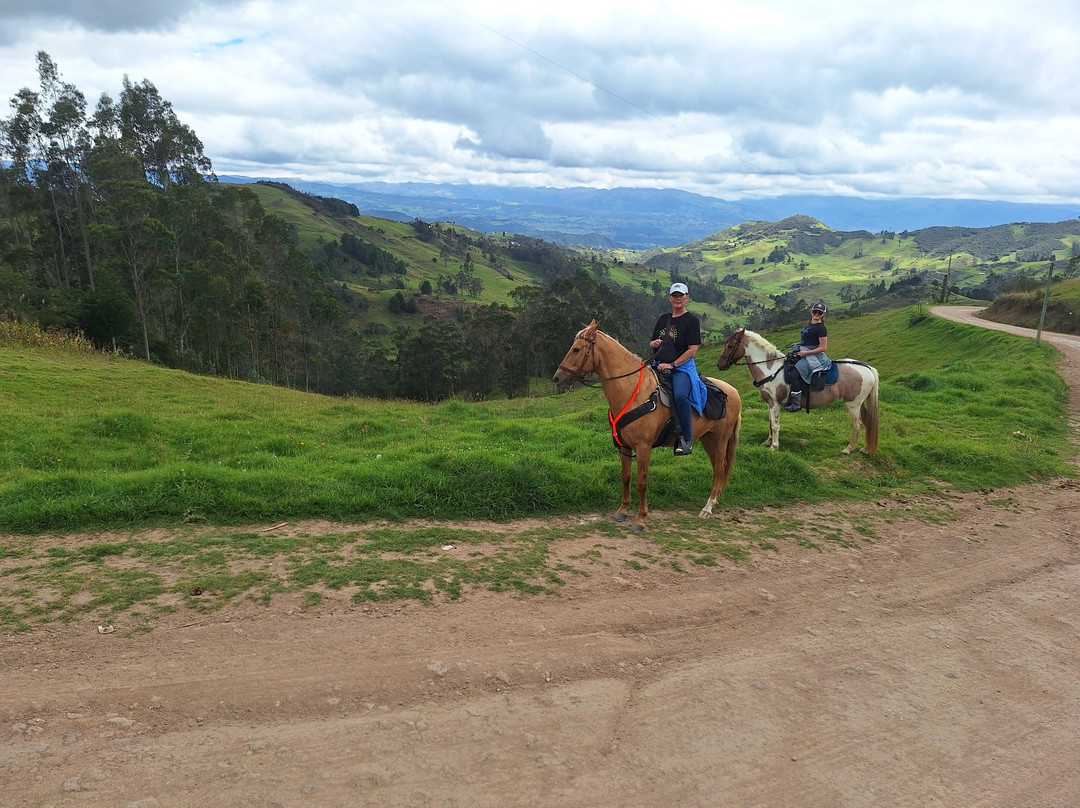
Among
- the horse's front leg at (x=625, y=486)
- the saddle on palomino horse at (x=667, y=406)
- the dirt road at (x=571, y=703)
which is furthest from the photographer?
the horse's front leg at (x=625, y=486)

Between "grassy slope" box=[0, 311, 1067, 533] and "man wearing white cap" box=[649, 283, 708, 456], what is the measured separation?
126 cm

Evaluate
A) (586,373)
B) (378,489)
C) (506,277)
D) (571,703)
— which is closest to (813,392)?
(586,373)

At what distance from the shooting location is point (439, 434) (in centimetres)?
1115

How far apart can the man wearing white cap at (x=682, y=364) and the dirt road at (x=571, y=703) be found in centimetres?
233

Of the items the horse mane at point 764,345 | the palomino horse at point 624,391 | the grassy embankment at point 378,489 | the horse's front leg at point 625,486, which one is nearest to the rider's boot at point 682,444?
the palomino horse at point 624,391

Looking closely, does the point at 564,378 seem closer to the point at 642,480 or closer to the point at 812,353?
the point at 642,480

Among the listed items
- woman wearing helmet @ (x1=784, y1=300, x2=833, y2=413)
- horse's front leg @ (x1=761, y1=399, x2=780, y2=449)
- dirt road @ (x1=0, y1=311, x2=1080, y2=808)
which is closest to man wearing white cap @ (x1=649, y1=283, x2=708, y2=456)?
dirt road @ (x1=0, y1=311, x2=1080, y2=808)

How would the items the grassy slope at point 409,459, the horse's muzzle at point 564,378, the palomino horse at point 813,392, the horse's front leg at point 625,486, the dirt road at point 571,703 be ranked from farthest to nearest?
the palomino horse at point 813,392 → the horse's front leg at point 625,486 → the horse's muzzle at point 564,378 → the grassy slope at point 409,459 → the dirt road at point 571,703

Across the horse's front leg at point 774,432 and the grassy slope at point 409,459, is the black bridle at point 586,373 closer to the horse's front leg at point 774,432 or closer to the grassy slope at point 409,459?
the grassy slope at point 409,459

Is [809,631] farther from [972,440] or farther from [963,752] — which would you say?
[972,440]

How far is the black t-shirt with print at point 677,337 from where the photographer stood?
A: 7.50 meters

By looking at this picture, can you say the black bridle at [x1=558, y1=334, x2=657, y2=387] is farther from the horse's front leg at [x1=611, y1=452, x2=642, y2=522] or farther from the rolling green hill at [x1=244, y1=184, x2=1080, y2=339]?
the rolling green hill at [x1=244, y1=184, x2=1080, y2=339]

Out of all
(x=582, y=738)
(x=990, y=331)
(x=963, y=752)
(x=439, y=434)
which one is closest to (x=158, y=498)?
(x=439, y=434)

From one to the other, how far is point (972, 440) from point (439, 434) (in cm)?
1093
